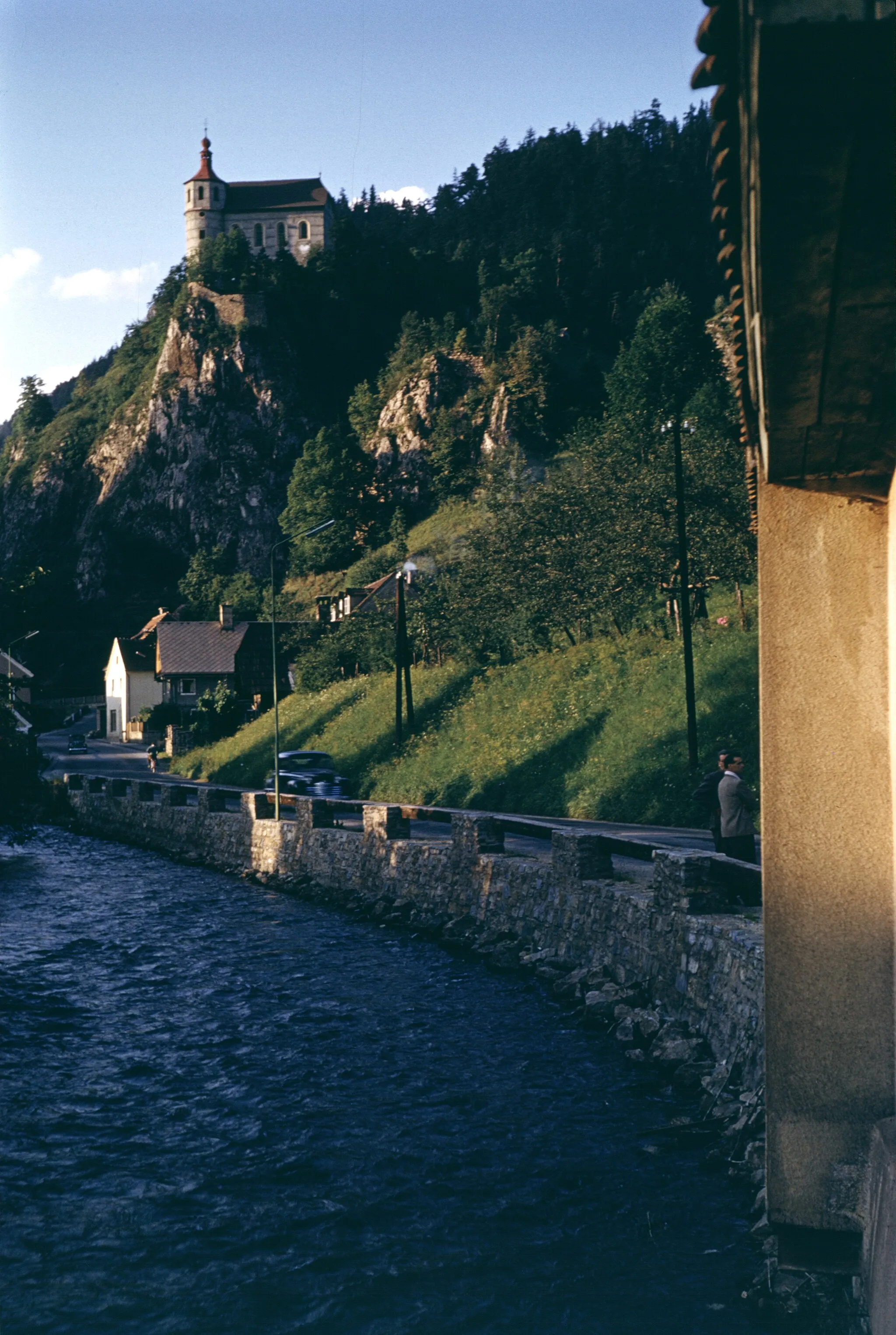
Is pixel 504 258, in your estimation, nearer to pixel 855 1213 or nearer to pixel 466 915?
pixel 466 915

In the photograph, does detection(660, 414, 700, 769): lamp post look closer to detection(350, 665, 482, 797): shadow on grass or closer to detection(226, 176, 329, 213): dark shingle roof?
detection(350, 665, 482, 797): shadow on grass

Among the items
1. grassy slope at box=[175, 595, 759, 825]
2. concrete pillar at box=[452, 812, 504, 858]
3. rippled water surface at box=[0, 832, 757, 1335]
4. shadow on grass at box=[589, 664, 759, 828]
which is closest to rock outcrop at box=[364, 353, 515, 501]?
grassy slope at box=[175, 595, 759, 825]

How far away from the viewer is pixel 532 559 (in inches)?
1841

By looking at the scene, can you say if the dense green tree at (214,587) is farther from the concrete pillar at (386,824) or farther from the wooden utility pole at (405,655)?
the concrete pillar at (386,824)

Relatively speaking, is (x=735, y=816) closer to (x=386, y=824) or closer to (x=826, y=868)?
(x=826, y=868)

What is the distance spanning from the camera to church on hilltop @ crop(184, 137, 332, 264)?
159m

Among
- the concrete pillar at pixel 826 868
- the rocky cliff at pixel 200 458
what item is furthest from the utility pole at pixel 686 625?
the rocky cliff at pixel 200 458

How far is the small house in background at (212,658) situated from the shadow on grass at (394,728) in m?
34.0

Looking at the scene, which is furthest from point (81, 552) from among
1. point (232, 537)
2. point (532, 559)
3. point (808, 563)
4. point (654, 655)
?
point (808, 563)

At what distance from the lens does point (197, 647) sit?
290 feet

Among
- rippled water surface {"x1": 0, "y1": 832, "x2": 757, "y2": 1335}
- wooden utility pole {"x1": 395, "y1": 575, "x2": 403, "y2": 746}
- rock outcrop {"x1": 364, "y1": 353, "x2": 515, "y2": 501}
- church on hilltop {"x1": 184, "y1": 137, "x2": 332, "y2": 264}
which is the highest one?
church on hilltop {"x1": 184, "y1": 137, "x2": 332, "y2": 264}

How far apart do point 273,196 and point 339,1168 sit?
168 m

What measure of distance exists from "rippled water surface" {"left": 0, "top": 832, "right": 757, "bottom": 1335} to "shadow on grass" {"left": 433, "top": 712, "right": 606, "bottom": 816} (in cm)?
1565

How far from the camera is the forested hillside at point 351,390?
114 meters
